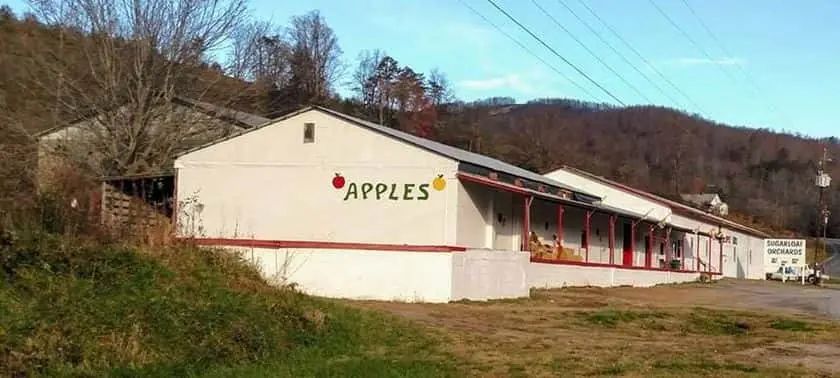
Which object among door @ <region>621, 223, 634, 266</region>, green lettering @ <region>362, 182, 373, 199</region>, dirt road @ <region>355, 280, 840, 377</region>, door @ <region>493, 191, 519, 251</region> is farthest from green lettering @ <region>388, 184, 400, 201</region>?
door @ <region>621, 223, 634, 266</region>

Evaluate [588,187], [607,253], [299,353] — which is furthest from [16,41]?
[299,353]

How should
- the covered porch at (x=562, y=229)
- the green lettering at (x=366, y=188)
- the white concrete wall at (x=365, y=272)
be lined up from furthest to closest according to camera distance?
the covered porch at (x=562, y=229)
the green lettering at (x=366, y=188)
the white concrete wall at (x=365, y=272)

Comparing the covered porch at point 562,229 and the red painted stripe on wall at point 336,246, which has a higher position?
the covered porch at point 562,229

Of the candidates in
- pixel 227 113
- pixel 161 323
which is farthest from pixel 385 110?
pixel 161 323

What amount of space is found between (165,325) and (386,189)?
14933 mm

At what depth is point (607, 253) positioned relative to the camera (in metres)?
44.1

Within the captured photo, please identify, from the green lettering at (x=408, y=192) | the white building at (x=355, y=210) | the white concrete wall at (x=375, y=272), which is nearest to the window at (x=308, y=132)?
the white building at (x=355, y=210)

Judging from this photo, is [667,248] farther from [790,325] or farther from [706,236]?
[790,325]

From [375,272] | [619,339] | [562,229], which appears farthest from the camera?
[562,229]

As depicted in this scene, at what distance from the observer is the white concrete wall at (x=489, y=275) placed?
23.3 metres

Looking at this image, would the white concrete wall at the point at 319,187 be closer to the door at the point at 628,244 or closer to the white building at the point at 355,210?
the white building at the point at 355,210

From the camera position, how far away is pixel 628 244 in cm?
4759

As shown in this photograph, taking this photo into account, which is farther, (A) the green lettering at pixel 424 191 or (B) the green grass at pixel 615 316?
(A) the green lettering at pixel 424 191

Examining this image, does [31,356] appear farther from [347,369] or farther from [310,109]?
[310,109]
